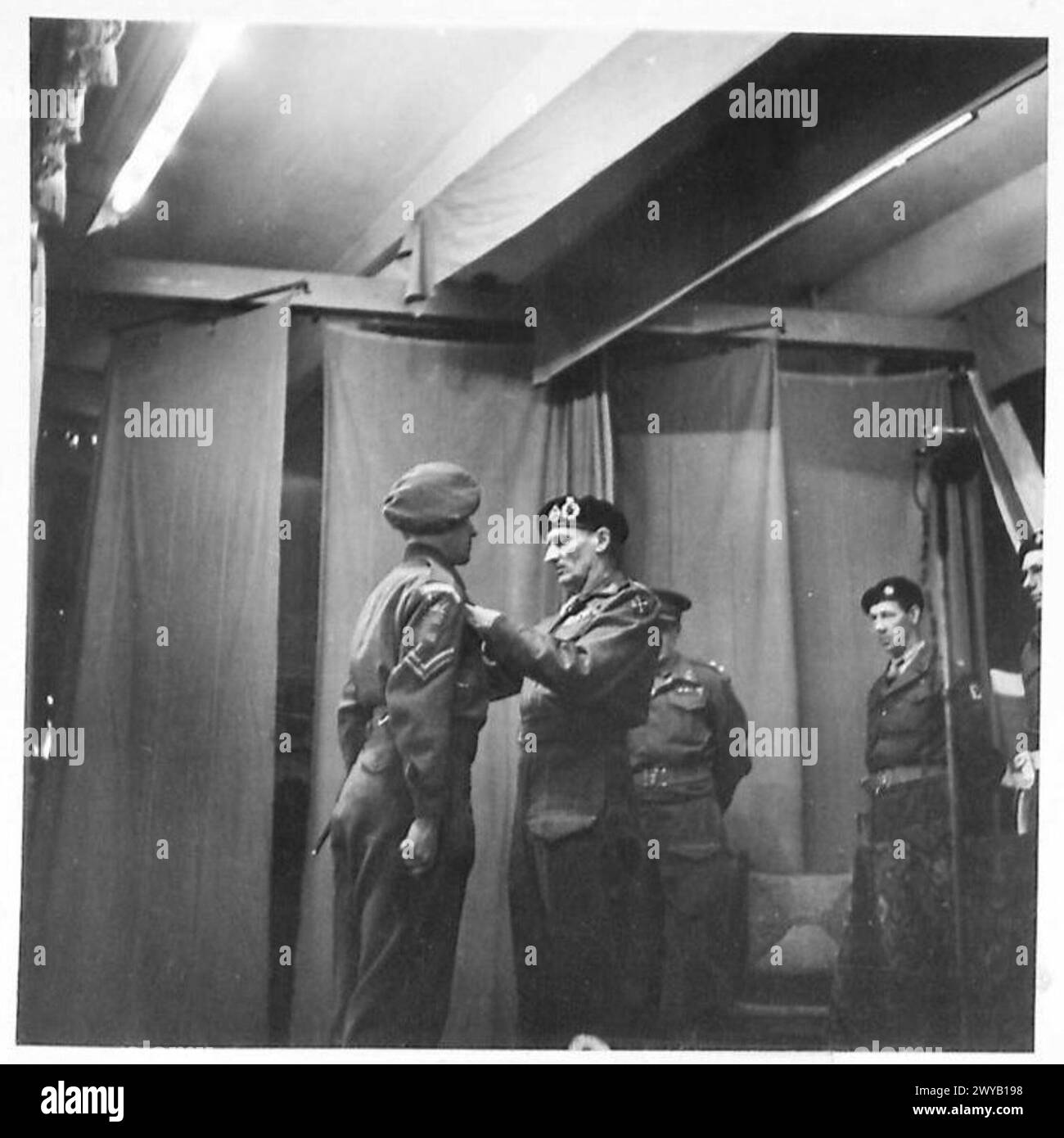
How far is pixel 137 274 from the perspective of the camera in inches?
99.9

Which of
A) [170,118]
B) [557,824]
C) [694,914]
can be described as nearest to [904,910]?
[694,914]

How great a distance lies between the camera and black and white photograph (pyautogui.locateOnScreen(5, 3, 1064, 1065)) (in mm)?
2492

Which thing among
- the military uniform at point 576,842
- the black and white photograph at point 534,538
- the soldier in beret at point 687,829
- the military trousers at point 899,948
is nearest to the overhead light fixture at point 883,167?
the black and white photograph at point 534,538

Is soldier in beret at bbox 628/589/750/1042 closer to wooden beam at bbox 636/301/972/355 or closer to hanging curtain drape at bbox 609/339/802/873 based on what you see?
hanging curtain drape at bbox 609/339/802/873

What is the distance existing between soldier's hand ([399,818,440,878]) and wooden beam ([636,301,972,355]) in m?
0.91

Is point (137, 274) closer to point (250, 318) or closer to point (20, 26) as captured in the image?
point (250, 318)

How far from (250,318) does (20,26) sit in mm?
586

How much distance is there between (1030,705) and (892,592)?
289mm

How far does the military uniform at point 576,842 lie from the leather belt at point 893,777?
1.26ft

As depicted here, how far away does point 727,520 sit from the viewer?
2.54m

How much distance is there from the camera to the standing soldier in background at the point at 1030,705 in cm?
253

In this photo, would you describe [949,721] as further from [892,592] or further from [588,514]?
[588,514]

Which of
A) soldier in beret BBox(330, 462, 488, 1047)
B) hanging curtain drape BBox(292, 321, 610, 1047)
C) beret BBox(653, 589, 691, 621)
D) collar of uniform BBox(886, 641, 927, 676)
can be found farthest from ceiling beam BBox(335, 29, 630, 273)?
collar of uniform BBox(886, 641, 927, 676)
